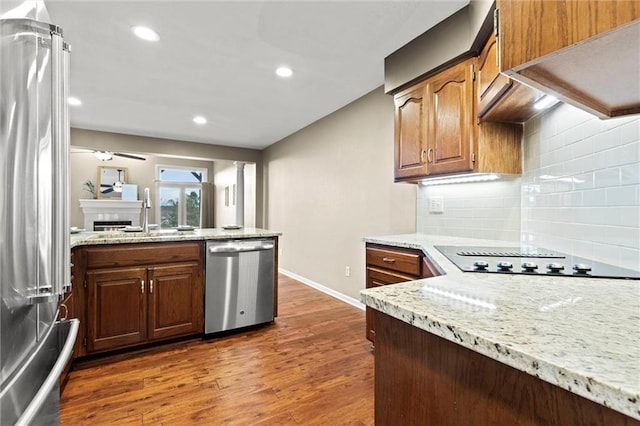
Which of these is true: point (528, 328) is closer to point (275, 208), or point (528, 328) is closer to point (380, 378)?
point (380, 378)

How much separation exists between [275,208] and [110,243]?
365 cm

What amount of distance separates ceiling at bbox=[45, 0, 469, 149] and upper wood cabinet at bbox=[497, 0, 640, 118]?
1472mm

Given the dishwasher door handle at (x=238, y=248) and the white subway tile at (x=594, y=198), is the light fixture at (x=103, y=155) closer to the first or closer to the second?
the dishwasher door handle at (x=238, y=248)

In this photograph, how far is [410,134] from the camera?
8.19 feet

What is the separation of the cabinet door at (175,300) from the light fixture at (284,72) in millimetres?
1953

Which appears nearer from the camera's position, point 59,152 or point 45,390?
point 45,390

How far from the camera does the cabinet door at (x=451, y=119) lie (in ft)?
6.66

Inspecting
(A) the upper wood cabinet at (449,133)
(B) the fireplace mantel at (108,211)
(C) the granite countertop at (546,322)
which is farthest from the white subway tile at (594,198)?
(B) the fireplace mantel at (108,211)

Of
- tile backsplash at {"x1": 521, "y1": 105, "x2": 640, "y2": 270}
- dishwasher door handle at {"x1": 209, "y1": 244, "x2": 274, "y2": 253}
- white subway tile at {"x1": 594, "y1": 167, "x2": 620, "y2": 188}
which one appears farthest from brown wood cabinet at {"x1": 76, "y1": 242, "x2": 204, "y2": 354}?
white subway tile at {"x1": 594, "y1": 167, "x2": 620, "y2": 188}

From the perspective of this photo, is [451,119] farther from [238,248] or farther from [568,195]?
[238,248]

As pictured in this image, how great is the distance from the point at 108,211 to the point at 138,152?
252 cm

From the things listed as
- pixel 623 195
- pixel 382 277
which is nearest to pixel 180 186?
pixel 382 277

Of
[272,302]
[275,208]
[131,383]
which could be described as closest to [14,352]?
[131,383]

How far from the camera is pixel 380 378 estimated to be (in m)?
0.81
